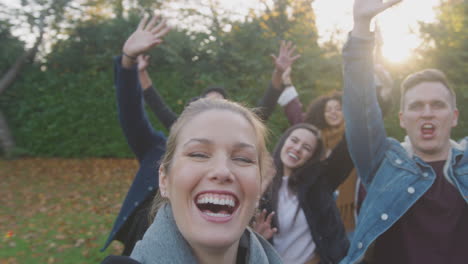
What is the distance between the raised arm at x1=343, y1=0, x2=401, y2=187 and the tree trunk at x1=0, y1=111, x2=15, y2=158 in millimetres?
13390

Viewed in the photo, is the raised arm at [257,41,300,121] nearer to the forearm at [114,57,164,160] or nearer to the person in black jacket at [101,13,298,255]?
the person in black jacket at [101,13,298,255]

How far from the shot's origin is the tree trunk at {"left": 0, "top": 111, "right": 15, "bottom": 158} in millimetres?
12475

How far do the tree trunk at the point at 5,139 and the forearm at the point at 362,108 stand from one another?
43.9 ft

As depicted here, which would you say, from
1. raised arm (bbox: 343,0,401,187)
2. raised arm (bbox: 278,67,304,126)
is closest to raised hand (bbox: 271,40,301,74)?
raised arm (bbox: 278,67,304,126)

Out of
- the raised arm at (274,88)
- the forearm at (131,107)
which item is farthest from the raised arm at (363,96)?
the raised arm at (274,88)

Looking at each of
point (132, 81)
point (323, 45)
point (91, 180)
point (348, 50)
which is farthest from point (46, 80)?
point (348, 50)

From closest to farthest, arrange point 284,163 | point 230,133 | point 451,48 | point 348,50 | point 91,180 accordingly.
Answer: point 230,133 < point 348,50 < point 284,163 < point 451,48 < point 91,180

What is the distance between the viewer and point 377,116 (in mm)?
2229

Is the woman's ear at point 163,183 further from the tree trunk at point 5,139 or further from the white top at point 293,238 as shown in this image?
the tree trunk at point 5,139

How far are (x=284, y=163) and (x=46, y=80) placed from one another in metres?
12.0

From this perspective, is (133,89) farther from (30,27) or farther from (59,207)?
(30,27)

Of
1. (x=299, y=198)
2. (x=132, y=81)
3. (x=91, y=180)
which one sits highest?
(x=132, y=81)

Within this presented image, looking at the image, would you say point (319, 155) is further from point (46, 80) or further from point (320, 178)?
point (46, 80)

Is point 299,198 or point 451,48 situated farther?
point 451,48
